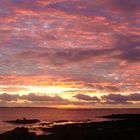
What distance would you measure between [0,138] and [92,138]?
15.9 m

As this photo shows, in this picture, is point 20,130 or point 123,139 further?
point 20,130

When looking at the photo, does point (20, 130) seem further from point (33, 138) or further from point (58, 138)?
point (58, 138)

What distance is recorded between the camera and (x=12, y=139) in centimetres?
5331

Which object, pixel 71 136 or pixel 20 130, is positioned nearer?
pixel 71 136

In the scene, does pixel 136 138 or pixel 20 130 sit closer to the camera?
pixel 136 138

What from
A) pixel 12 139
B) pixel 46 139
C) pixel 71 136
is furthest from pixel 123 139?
pixel 12 139

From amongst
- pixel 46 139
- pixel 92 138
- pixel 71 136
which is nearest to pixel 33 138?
pixel 46 139

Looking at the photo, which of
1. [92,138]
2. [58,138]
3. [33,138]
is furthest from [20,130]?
[92,138]

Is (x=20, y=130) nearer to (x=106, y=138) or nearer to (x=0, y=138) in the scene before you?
(x=0, y=138)

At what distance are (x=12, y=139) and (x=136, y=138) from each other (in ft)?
69.0

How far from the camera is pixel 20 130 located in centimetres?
5909

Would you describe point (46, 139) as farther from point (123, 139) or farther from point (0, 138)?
point (123, 139)

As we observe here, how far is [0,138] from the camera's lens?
54.1 m

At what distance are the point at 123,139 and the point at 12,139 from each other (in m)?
18.8
